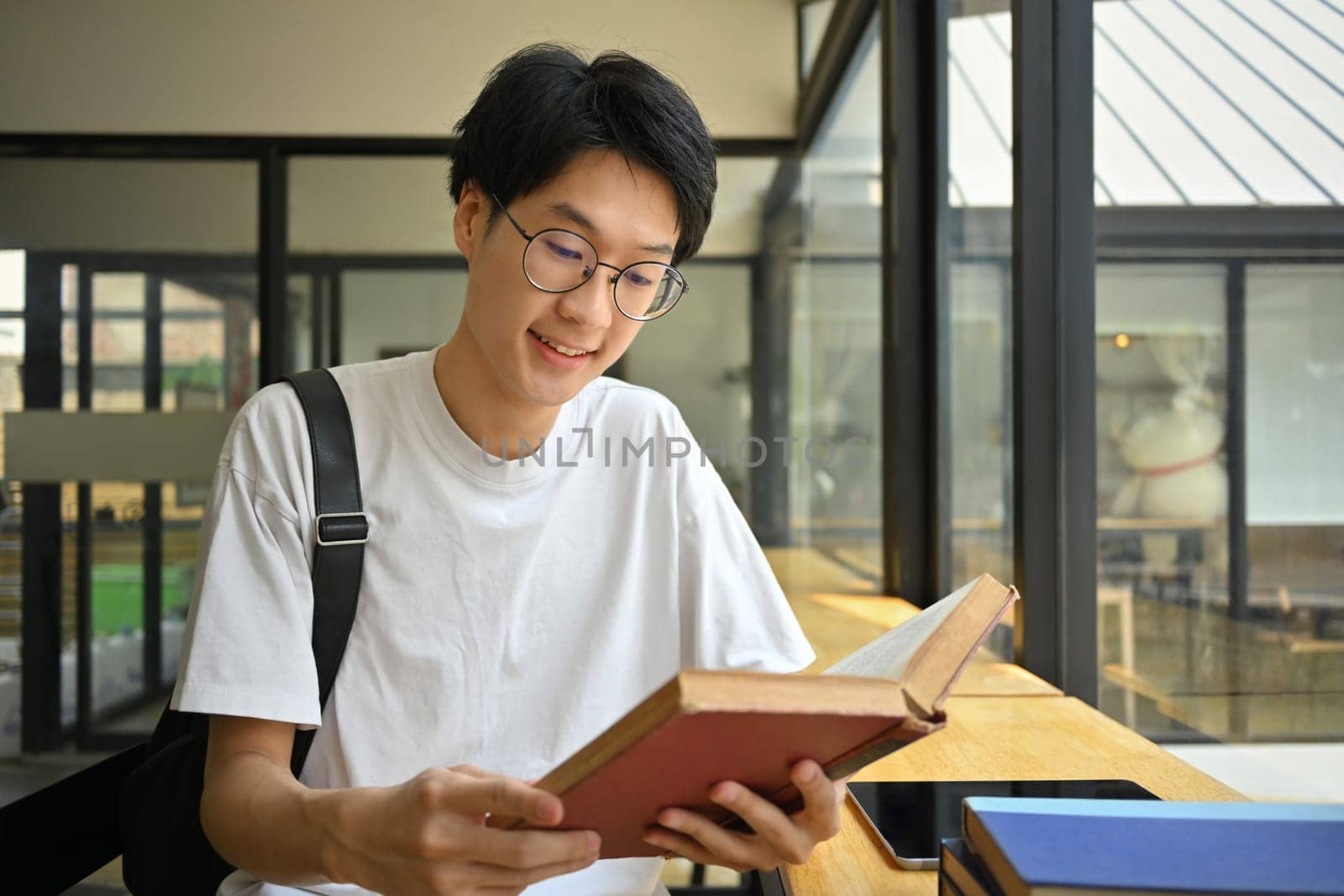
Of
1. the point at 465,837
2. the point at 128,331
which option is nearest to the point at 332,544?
the point at 465,837

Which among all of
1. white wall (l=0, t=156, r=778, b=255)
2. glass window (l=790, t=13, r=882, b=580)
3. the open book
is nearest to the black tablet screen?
the open book

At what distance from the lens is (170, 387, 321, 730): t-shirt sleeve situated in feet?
2.54

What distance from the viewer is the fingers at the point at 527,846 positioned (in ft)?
1.79

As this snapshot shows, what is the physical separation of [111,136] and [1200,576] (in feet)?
10.7

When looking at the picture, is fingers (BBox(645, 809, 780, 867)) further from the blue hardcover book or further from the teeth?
the teeth

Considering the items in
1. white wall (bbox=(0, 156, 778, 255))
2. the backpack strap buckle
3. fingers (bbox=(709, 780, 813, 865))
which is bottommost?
fingers (bbox=(709, 780, 813, 865))

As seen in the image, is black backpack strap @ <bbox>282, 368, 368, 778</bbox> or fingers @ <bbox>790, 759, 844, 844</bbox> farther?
black backpack strap @ <bbox>282, 368, 368, 778</bbox>

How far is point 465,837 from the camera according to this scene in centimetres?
55

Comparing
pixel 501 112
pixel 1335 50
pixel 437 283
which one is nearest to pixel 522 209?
pixel 501 112

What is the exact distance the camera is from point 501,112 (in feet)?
2.98

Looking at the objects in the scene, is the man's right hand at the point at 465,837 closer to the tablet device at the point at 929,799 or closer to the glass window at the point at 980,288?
the tablet device at the point at 929,799

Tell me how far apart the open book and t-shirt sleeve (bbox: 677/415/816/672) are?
0.37m

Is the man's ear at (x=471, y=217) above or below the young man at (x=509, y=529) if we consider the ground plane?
above

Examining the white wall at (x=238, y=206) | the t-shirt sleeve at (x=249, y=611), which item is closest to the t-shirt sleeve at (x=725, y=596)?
the t-shirt sleeve at (x=249, y=611)
